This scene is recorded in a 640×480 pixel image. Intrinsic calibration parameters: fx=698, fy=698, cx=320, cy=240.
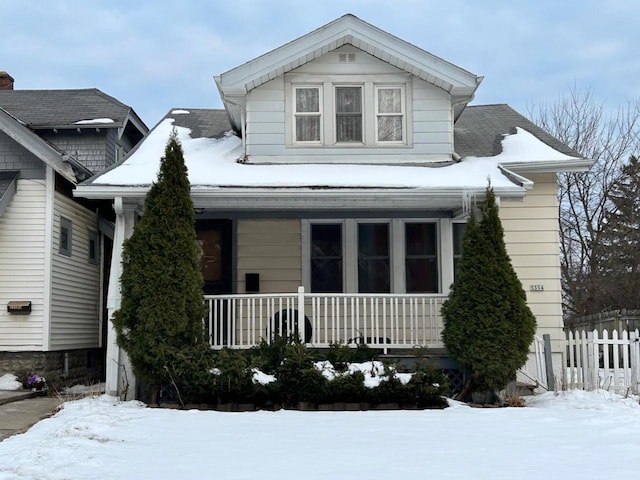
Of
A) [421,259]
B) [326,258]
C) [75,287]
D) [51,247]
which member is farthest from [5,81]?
[421,259]

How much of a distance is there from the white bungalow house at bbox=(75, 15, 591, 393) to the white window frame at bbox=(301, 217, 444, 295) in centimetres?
2

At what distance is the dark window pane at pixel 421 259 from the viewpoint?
1172 cm

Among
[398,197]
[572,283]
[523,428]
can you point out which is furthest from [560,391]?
[572,283]

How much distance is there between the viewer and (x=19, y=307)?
11547mm

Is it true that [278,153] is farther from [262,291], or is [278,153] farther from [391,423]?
[391,423]

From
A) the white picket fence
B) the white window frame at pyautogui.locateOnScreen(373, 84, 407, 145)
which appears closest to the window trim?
the white window frame at pyautogui.locateOnScreen(373, 84, 407, 145)

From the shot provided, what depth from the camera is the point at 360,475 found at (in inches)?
211

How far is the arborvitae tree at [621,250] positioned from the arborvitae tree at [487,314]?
54.1 ft

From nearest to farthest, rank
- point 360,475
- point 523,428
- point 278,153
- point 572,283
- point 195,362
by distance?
1. point 360,475
2. point 523,428
3. point 195,362
4. point 278,153
5. point 572,283

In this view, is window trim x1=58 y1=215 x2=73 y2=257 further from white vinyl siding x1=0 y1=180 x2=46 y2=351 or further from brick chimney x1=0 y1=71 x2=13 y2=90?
brick chimney x1=0 y1=71 x2=13 y2=90

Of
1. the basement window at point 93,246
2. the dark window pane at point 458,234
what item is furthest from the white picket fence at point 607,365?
the basement window at point 93,246

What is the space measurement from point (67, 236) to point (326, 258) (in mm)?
4827

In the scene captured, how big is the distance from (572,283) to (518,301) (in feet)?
55.2

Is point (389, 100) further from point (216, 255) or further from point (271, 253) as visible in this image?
point (216, 255)
